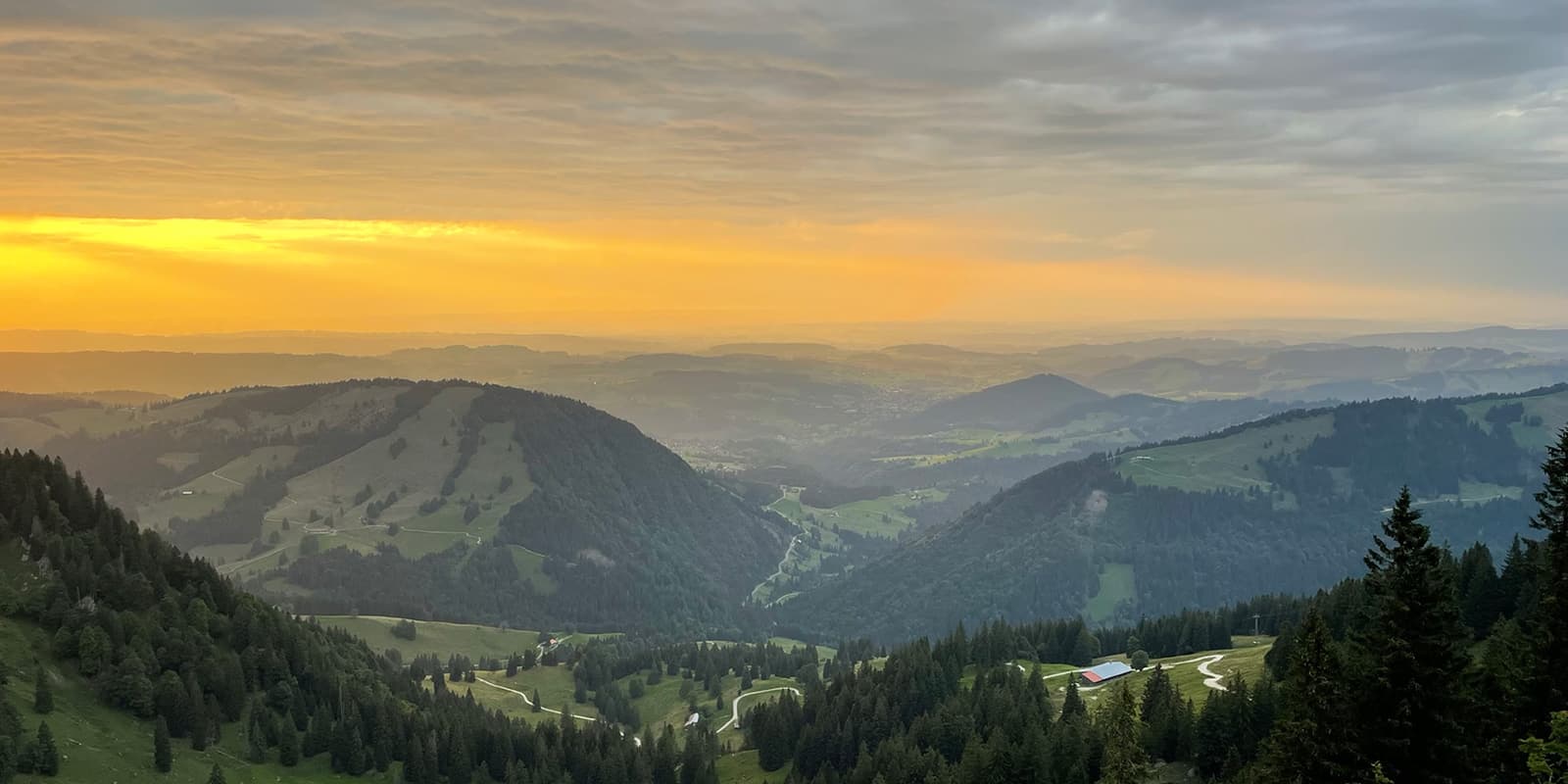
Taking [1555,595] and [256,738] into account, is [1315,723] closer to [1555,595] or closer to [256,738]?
[1555,595]

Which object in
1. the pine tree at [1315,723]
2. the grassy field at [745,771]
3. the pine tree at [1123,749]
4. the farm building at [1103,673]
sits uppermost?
the pine tree at [1315,723]

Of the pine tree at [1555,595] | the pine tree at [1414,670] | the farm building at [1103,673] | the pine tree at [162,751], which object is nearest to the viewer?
the pine tree at [1414,670]

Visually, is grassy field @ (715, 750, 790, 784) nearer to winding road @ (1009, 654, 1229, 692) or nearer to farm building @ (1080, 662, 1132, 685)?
winding road @ (1009, 654, 1229, 692)

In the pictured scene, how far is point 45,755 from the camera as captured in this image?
11544 centimetres

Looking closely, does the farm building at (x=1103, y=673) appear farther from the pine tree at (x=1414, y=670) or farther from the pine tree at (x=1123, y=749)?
the pine tree at (x=1414, y=670)

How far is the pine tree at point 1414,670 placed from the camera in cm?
3894

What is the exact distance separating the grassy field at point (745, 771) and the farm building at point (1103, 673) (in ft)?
160

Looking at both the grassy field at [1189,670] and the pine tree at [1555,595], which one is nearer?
the pine tree at [1555,595]

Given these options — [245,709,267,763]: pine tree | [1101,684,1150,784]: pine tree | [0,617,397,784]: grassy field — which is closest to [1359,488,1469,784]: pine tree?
[1101,684,1150,784]: pine tree

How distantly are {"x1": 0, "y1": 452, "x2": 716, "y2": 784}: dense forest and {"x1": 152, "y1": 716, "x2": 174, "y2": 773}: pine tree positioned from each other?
0.76 ft

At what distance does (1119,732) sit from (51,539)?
157 meters

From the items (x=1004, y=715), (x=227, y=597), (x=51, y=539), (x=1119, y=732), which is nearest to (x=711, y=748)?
(x=1004, y=715)

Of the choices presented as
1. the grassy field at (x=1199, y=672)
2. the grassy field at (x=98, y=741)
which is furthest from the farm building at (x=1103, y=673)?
the grassy field at (x=98, y=741)

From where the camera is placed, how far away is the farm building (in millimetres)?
165875
